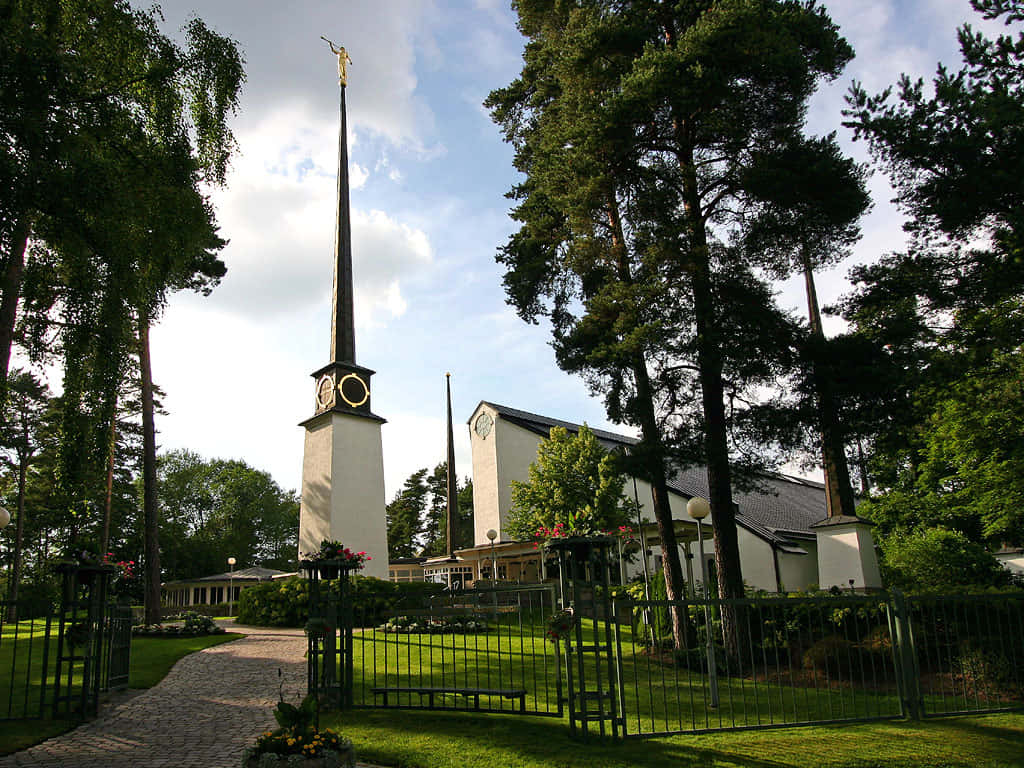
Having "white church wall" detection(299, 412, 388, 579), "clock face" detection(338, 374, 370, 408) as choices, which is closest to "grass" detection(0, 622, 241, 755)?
"white church wall" detection(299, 412, 388, 579)

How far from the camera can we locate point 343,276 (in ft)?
89.0

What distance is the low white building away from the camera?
86.5ft

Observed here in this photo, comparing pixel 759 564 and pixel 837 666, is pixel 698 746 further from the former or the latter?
pixel 759 564

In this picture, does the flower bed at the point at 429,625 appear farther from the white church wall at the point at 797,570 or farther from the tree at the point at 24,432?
the tree at the point at 24,432

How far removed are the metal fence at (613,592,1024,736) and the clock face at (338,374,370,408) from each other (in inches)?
603

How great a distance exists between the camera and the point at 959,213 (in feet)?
36.7

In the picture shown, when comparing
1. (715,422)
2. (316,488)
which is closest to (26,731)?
(715,422)

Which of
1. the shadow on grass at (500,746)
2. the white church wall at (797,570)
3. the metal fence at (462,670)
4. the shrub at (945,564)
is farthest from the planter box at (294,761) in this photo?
the white church wall at (797,570)

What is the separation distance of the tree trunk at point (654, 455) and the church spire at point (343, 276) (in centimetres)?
1404

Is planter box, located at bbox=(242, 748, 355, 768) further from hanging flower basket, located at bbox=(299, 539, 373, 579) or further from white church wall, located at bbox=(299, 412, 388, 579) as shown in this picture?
white church wall, located at bbox=(299, 412, 388, 579)

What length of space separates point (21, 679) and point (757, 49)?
15.9m

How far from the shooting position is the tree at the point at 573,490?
26.3 meters

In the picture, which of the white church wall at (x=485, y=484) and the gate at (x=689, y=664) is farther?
the white church wall at (x=485, y=484)

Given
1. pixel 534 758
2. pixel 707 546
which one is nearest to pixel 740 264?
pixel 534 758
